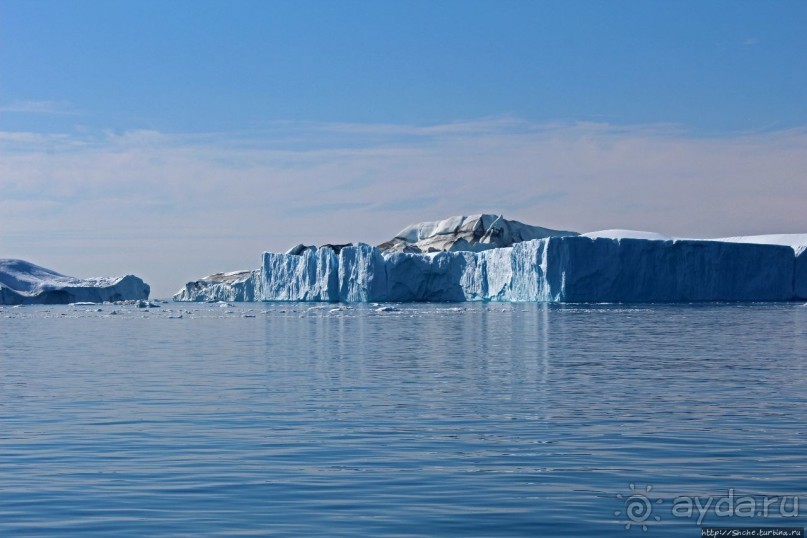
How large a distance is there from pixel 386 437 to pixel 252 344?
14.1 m

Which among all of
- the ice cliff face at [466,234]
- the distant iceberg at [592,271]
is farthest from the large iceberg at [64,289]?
the distant iceberg at [592,271]

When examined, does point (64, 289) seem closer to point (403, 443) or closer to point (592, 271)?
point (592, 271)

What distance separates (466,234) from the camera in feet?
224

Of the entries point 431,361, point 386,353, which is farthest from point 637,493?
point 386,353

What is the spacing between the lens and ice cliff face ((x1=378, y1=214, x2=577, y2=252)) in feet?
217

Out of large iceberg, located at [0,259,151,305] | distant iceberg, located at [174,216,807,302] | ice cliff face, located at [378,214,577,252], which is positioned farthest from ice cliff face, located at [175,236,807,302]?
large iceberg, located at [0,259,151,305]

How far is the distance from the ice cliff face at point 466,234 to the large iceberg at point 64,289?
19602 millimetres

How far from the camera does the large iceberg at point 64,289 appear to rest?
72375mm

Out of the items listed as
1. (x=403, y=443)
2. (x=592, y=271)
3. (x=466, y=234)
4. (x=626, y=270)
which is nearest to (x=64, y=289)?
(x=466, y=234)

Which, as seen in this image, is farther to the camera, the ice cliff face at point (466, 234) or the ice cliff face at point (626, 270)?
the ice cliff face at point (466, 234)

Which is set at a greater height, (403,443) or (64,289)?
(64,289)

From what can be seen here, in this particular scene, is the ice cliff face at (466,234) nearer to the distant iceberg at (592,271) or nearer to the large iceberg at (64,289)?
the distant iceberg at (592,271)

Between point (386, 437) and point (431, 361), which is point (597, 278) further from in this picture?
point (386, 437)

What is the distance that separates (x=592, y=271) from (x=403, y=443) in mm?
37902
